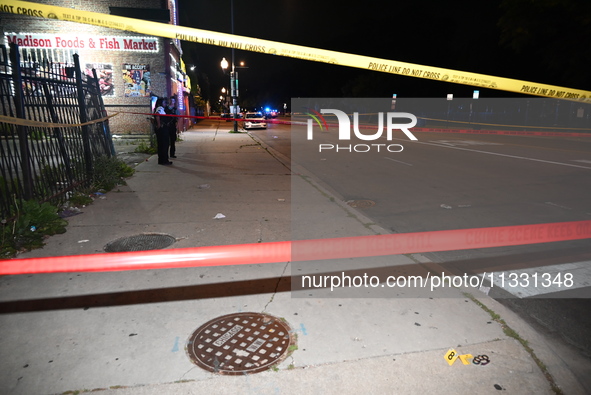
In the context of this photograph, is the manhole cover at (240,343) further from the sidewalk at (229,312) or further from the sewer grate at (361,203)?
the sewer grate at (361,203)

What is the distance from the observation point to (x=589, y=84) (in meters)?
30.2

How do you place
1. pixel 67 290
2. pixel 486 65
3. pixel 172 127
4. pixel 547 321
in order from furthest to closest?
pixel 486 65 → pixel 172 127 → pixel 67 290 → pixel 547 321

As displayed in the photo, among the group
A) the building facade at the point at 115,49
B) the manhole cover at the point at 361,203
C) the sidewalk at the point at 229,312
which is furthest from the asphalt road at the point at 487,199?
the building facade at the point at 115,49

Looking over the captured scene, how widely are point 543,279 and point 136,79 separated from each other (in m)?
22.1

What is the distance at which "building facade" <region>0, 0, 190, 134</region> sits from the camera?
20016mm

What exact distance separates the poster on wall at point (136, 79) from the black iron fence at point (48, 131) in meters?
13.6

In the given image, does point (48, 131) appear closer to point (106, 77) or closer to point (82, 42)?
point (106, 77)

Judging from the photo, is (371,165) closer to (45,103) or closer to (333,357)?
(45,103)

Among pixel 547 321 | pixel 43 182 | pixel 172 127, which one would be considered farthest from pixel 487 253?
pixel 172 127

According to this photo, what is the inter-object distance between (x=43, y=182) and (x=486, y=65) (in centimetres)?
4696

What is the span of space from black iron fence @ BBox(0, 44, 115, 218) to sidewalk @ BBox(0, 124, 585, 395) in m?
1.26

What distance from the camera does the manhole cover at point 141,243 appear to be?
16.1 ft

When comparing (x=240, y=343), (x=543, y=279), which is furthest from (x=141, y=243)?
(x=543, y=279)

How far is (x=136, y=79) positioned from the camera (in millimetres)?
21297
